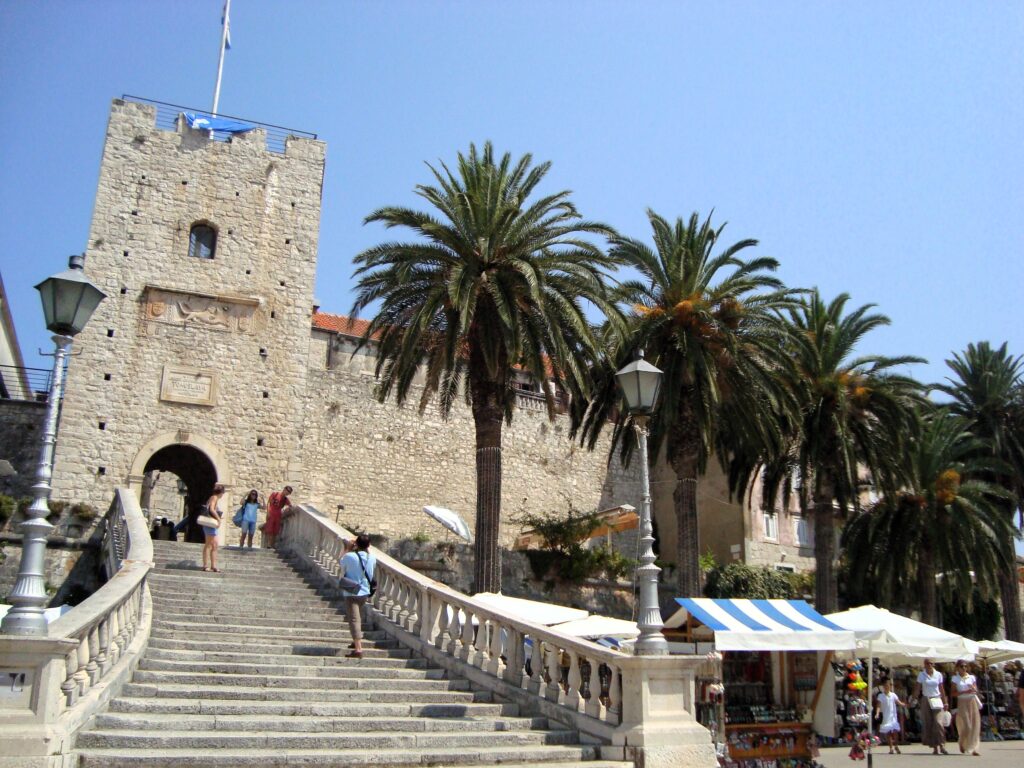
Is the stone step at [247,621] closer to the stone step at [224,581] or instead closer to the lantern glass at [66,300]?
the stone step at [224,581]

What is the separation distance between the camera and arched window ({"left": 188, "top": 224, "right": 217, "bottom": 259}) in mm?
25641

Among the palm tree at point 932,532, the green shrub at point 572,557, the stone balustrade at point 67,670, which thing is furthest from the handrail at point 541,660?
the palm tree at point 932,532

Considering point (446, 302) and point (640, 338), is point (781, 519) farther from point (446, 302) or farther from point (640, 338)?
point (446, 302)

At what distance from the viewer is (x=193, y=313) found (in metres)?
24.8

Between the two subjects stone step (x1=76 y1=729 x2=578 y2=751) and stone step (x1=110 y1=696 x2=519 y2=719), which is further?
stone step (x1=110 y1=696 x2=519 y2=719)

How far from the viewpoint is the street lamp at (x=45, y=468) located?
7078 mm

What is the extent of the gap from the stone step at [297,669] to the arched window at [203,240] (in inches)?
679

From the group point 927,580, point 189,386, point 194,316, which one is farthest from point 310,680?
point 927,580

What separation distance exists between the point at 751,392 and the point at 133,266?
16.0 m

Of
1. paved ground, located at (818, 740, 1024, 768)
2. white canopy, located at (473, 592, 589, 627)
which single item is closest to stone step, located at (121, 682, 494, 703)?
white canopy, located at (473, 592, 589, 627)

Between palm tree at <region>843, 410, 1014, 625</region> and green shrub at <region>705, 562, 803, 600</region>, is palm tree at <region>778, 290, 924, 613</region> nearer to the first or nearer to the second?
palm tree at <region>843, 410, 1014, 625</region>

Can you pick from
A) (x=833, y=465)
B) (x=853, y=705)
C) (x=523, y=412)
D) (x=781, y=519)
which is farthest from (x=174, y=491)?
(x=853, y=705)

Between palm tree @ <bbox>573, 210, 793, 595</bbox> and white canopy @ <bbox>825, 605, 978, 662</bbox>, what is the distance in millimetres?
3684

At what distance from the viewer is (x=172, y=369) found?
24.2 m
